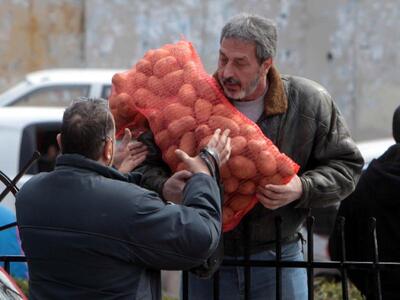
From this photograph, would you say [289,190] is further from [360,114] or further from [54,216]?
[360,114]

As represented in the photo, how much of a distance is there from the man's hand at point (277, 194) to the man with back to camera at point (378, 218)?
2.30 feet

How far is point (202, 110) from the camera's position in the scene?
4.08 meters

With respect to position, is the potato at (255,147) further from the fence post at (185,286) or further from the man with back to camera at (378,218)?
the man with back to camera at (378,218)

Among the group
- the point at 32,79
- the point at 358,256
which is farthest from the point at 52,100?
the point at 358,256

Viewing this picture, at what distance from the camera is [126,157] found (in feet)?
14.3

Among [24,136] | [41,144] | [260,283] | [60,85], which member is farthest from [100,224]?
[60,85]

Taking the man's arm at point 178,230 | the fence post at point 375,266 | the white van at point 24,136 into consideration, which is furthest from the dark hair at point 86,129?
the white van at point 24,136

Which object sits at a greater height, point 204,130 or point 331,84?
point 204,130

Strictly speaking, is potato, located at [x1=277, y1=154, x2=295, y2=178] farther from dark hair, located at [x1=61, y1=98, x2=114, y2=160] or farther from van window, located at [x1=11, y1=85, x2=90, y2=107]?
van window, located at [x1=11, y1=85, x2=90, y2=107]

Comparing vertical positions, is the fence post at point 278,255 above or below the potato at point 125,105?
below

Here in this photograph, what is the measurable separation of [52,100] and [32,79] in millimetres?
1547

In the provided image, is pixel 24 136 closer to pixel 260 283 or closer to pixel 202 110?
pixel 260 283

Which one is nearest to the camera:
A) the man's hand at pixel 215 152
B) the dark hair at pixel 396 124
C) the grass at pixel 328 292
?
the man's hand at pixel 215 152

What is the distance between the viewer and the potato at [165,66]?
4215 millimetres
